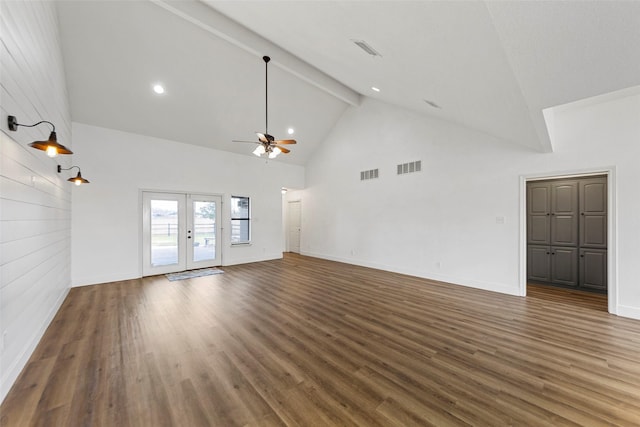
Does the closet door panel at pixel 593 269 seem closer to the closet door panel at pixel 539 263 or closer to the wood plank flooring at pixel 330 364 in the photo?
the closet door panel at pixel 539 263

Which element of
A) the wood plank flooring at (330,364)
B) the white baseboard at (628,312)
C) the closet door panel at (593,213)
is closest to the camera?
the wood plank flooring at (330,364)

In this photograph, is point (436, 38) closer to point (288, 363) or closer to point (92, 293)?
point (288, 363)

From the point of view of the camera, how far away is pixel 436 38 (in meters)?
2.26

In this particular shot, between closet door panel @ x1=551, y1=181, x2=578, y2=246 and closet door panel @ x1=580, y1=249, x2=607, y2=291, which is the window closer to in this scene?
closet door panel @ x1=551, y1=181, x2=578, y2=246

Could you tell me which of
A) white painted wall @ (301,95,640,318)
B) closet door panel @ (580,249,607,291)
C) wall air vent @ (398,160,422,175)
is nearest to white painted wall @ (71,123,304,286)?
white painted wall @ (301,95,640,318)

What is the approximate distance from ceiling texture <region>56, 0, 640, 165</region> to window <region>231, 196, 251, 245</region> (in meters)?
1.59

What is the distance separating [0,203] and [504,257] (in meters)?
6.52

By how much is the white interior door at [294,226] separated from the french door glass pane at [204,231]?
339cm

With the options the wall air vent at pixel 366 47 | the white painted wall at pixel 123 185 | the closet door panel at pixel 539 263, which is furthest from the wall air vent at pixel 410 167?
the white painted wall at pixel 123 185

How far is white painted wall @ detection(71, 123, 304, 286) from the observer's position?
5.22 m

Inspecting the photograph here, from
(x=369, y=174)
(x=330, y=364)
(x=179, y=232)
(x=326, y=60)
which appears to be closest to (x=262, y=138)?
(x=326, y=60)

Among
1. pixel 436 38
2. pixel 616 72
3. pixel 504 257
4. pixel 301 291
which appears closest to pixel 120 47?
pixel 436 38

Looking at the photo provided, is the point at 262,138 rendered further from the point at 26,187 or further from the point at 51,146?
the point at 26,187

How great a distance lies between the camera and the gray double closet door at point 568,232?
14.9 feet
